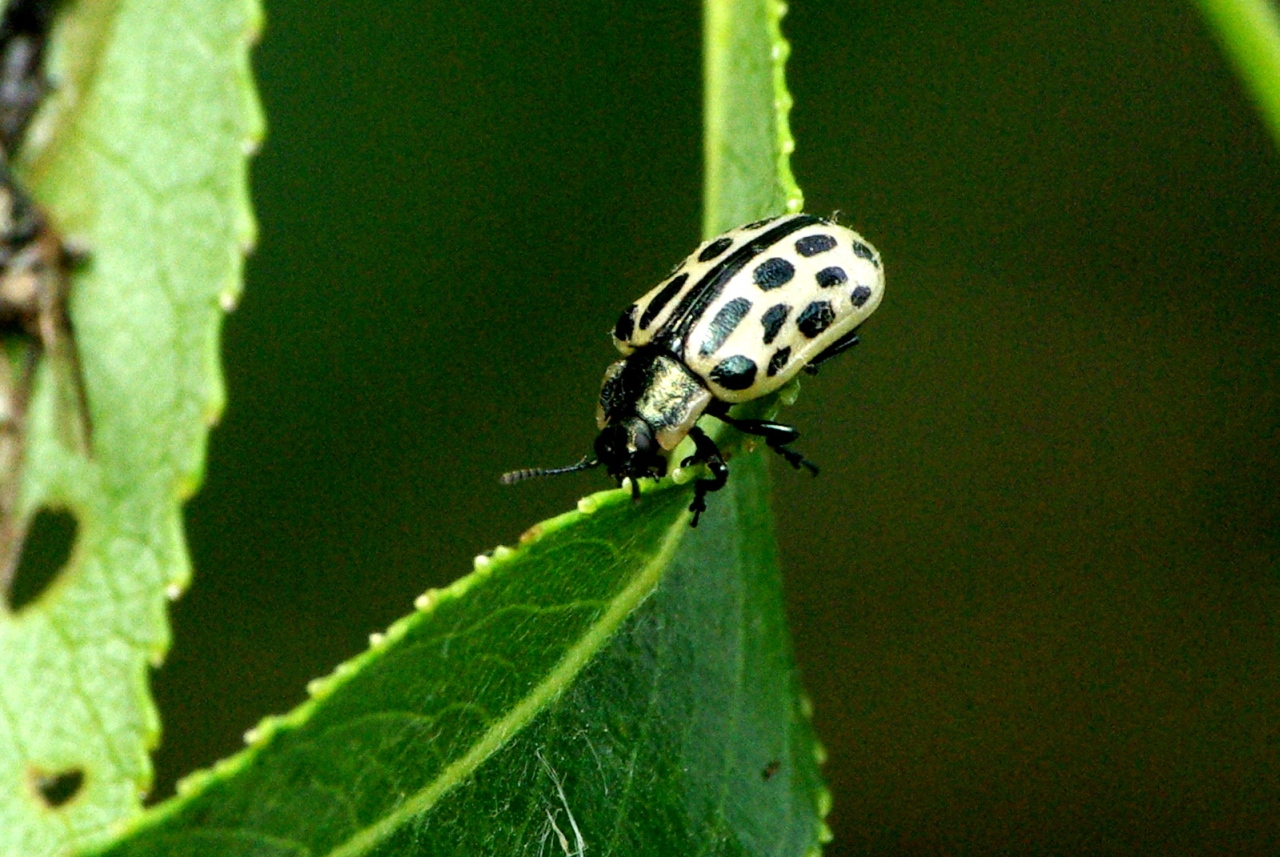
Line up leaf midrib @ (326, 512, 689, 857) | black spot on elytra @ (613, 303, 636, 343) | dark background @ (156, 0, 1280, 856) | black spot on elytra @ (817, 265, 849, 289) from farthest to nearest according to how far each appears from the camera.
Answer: dark background @ (156, 0, 1280, 856) → black spot on elytra @ (613, 303, 636, 343) → black spot on elytra @ (817, 265, 849, 289) → leaf midrib @ (326, 512, 689, 857)

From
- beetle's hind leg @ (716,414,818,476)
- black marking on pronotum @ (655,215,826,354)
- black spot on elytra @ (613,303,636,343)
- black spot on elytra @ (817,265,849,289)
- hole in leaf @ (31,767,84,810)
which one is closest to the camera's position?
hole in leaf @ (31,767,84,810)

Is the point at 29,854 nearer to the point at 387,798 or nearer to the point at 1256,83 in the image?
the point at 387,798

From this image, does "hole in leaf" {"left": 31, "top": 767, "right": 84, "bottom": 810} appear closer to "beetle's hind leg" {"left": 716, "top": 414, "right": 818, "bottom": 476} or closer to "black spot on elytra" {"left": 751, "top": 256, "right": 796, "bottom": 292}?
"beetle's hind leg" {"left": 716, "top": 414, "right": 818, "bottom": 476}

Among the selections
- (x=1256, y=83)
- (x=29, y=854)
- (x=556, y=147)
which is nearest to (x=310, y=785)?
(x=29, y=854)

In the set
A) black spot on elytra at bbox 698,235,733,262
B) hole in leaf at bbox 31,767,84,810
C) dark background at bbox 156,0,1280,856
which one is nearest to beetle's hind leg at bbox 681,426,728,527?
black spot on elytra at bbox 698,235,733,262

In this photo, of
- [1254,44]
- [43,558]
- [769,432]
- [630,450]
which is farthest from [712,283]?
[43,558]

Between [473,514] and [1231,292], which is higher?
[1231,292]
